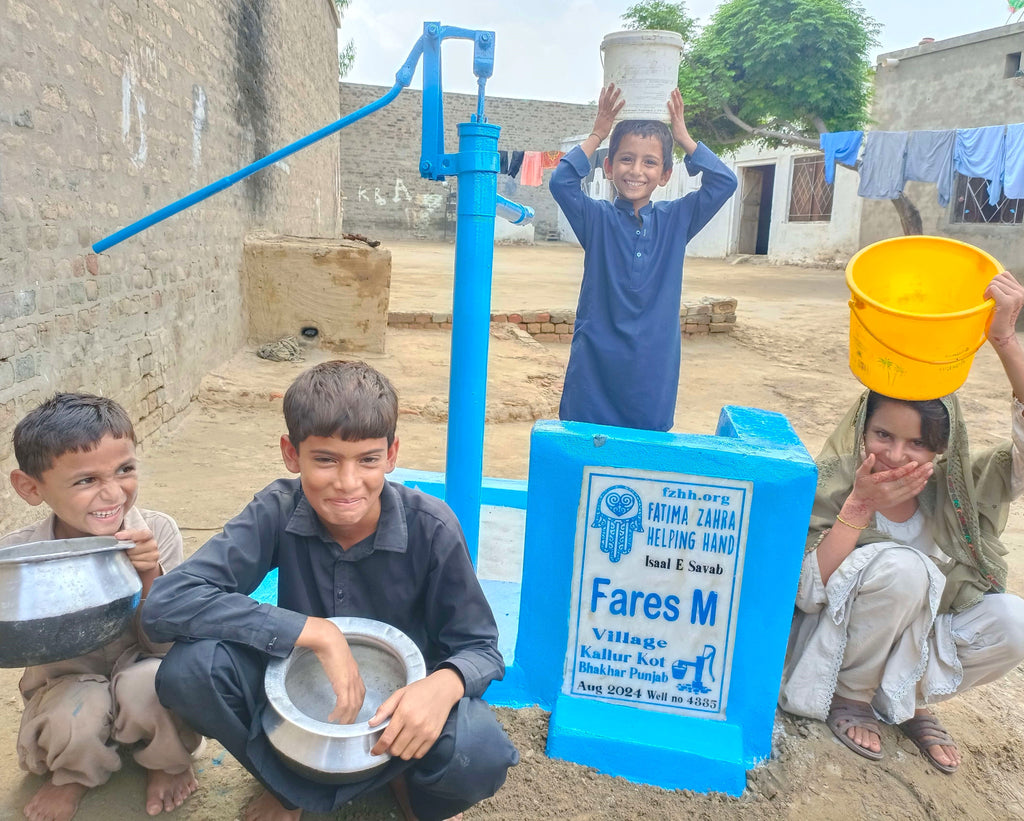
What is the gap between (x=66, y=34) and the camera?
3062 millimetres

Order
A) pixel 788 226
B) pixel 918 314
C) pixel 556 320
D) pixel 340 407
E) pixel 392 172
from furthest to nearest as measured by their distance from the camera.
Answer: pixel 392 172 → pixel 788 226 → pixel 556 320 → pixel 918 314 → pixel 340 407

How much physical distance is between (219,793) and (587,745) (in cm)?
80

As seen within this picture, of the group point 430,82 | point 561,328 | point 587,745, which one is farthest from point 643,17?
point 587,745

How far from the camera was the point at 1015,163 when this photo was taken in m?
10.0

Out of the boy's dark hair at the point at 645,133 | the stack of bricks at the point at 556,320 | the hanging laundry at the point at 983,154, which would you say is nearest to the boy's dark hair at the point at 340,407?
the boy's dark hair at the point at 645,133

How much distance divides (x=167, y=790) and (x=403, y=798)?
48 cm

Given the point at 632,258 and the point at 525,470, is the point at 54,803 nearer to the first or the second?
the point at 632,258

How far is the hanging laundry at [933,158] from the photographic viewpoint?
36.6 ft

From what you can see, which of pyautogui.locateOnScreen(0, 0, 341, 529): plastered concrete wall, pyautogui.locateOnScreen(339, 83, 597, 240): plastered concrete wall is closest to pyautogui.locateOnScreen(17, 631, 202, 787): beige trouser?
pyautogui.locateOnScreen(0, 0, 341, 529): plastered concrete wall

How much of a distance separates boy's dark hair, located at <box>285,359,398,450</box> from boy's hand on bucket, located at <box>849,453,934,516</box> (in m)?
1.08

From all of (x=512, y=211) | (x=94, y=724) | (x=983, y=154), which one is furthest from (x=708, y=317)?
(x=94, y=724)

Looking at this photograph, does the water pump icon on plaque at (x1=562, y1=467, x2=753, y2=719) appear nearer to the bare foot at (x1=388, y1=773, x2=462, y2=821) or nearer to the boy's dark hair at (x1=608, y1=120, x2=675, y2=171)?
the bare foot at (x1=388, y1=773, x2=462, y2=821)

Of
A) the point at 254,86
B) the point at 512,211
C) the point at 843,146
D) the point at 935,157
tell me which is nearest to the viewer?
the point at 512,211

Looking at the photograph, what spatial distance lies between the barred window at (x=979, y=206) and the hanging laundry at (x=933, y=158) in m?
1.80
